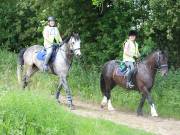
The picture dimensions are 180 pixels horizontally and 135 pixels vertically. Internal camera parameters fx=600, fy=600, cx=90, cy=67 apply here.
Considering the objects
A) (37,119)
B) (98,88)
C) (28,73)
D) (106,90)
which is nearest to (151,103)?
(106,90)

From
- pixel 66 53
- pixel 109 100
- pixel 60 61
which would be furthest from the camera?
pixel 109 100

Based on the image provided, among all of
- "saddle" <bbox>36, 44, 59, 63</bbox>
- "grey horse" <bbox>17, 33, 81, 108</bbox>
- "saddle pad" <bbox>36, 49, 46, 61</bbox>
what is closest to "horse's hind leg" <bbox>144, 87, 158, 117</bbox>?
"grey horse" <bbox>17, 33, 81, 108</bbox>

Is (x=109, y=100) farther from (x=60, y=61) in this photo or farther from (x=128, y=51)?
(x=60, y=61)

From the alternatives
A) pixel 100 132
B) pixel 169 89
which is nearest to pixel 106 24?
pixel 169 89

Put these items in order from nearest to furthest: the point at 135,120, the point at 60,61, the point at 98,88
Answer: the point at 135,120
the point at 60,61
the point at 98,88

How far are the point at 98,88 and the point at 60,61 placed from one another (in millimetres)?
2682

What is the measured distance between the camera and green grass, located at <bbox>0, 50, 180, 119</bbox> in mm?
17625

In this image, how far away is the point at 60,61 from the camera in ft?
55.4

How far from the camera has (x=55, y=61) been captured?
17.0 metres

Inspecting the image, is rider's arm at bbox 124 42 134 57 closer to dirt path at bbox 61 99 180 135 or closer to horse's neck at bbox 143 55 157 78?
horse's neck at bbox 143 55 157 78

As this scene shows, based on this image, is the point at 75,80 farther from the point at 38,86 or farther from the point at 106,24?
the point at 106,24

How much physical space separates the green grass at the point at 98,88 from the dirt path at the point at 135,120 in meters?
1.06

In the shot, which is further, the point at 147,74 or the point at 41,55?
the point at 41,55

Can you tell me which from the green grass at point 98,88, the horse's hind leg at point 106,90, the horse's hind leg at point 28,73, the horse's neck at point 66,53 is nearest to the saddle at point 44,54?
the horse's neck at point 66,53
